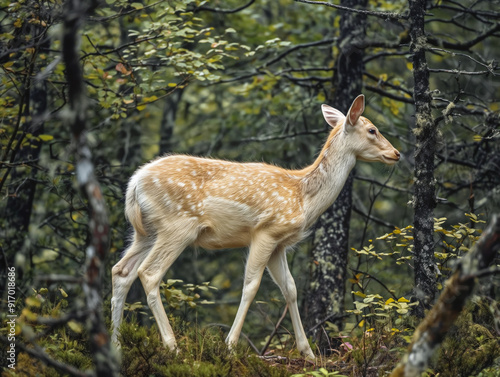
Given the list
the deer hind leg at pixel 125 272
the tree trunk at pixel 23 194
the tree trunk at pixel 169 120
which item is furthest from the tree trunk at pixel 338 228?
the tree trunk at pixel 169 120

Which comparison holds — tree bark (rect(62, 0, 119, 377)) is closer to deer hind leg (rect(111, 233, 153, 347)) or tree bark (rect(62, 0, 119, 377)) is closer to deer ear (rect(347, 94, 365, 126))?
deer hind leg (rect(111, 233, 153, 347))

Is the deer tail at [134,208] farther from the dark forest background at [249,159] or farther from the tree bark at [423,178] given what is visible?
the tree bark at [423,178]

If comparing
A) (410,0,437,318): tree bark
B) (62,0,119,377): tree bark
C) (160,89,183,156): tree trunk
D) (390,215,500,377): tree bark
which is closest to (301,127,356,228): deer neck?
(410,0,437,318): tree bark

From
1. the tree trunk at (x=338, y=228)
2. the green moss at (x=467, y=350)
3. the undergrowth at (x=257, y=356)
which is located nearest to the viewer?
the undergrowth at (x=257, y=356)

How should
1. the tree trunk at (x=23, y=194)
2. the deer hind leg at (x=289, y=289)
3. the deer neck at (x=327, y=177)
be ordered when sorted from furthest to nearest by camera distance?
the tree trunk at (x=23, y=194) < the deer neck at (x=327, y=177) < the deer hind leg at (x=289, y=289)

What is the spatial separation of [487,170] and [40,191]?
A: 25.3 feet

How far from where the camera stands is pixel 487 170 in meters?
8.59

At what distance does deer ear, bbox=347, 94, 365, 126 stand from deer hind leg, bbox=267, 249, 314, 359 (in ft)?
5.90

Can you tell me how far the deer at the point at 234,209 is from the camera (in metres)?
6.65

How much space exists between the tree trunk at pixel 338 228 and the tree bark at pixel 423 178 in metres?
2.03

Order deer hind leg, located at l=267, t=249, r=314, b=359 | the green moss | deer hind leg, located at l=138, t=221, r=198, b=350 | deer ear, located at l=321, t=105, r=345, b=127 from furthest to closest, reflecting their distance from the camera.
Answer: deer ear, located at l=321, t=105, r=345, b=127
deer hind leg, located at l=267, t=249, r=314, b=359
deer hind leg, located at l=138, t=221, r=198, b=350
the green moss

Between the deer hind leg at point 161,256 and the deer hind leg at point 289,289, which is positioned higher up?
the deer hind leg at point 161,256

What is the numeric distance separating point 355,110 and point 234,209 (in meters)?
1.84

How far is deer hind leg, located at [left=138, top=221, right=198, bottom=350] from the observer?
6512 millimetres
